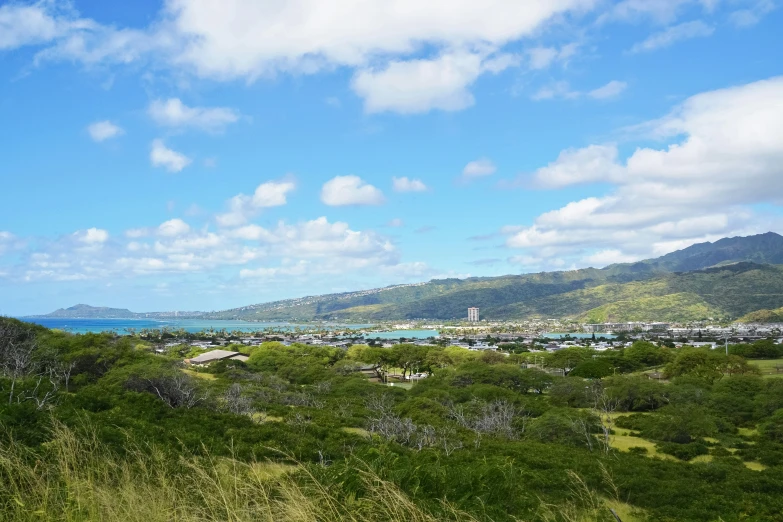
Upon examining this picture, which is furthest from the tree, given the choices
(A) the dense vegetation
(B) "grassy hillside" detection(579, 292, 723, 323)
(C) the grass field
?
(B) "grassy hillside" detection(579, 292, 723, 323)

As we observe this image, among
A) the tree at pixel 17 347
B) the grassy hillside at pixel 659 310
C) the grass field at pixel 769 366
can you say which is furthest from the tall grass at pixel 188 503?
the grassy hillside at pixel 659 310

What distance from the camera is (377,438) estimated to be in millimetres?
11359

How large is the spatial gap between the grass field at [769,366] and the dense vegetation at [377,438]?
2523mm

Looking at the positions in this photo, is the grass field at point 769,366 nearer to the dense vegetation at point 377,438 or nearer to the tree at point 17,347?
the dense vegetation at point 377,438

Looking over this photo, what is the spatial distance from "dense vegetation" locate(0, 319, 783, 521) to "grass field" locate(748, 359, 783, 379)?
Result: 8.28 feet

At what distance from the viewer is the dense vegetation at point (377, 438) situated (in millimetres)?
4039

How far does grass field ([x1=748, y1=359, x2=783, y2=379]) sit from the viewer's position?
50.0 meters

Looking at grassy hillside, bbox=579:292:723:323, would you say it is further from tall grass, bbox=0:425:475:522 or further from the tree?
tall grass, bbox=0:425:475:522

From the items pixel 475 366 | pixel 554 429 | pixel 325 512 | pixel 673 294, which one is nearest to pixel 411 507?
pixel 325 512

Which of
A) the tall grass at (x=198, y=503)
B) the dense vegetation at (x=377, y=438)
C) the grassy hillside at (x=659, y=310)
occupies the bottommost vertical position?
the grassy hillside at (x=659, y=310)

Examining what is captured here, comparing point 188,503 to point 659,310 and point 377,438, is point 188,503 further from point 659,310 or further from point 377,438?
point 659,310

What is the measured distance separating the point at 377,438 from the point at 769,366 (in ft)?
199

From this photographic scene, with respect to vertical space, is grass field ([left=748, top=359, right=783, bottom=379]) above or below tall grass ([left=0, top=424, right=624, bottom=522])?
below

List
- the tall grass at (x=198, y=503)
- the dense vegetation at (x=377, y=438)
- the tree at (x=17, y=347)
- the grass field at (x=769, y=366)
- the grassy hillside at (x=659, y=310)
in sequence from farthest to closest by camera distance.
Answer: the grassy hillside at (x=659, y=310) → the grass field at (x=769, y=366) → the tree at (x=17, y=347) → the dense vegetation at (x=377, y=438) → the tall grass at (x=198, y=503)
